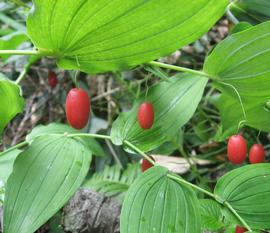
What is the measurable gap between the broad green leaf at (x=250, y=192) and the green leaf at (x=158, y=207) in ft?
0.54

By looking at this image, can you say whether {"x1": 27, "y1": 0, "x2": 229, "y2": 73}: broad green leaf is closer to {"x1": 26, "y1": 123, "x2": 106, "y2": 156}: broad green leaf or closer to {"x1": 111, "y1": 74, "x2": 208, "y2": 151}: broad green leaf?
{"x1": 111, "y1": 74, "x2": 208, "y2": 151}: broad green leaf

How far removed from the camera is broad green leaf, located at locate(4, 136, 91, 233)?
1.68 meters

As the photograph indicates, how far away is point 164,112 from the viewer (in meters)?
2.02

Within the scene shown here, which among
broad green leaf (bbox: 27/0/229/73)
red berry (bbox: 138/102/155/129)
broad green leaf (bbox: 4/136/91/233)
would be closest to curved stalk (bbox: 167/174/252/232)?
red berry (bbox: 138/102/155/129)

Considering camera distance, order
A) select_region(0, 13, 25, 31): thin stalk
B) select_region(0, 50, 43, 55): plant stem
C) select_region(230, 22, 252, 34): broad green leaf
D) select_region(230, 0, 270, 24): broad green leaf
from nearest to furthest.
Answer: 1. select_region(0, 50, 43, 55): plant stem
2. select_region(230, 22, 252, 34): broad green leaf
3. select_region(230, 0, 270, 24): broad green leaf
4. select_region(0, 13, 25, 31): thin stalk

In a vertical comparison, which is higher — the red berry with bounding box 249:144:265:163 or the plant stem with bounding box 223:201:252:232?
the red berry with bounding box 249:144:265:163

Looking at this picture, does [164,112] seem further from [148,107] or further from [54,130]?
[54,130]

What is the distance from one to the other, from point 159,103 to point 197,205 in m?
0.57

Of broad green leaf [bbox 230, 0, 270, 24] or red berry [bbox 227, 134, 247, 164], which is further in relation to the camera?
broad green leaf [bbox 230, 0, 270, 24]

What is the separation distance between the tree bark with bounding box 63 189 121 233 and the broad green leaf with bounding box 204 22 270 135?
877mm

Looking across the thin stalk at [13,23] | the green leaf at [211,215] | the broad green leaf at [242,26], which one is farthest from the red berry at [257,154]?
the thin stalk at [13,23]

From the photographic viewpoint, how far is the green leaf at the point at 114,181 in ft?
8.14

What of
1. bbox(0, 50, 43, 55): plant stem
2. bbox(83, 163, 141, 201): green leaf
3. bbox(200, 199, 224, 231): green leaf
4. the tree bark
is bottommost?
bbox(83, 163, 141, 201): green leaf

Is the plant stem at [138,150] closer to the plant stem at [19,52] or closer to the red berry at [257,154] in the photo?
the red berry at [257,154]
